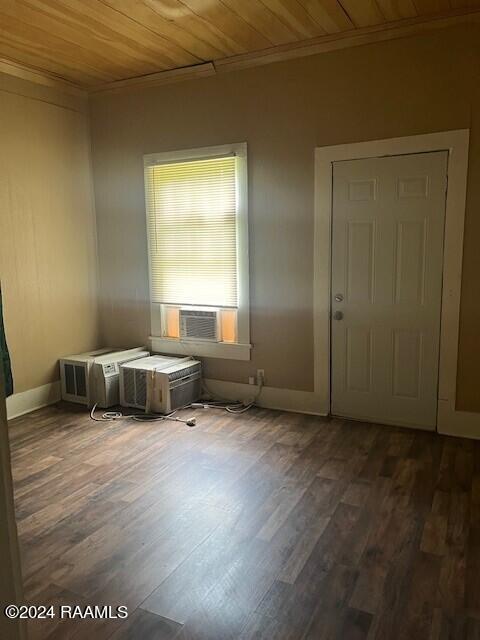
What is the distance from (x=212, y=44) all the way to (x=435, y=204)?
2087mm

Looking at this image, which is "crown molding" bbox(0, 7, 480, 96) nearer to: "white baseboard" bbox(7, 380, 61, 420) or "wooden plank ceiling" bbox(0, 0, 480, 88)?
"wooden plank ceiling" bbox(0, 0, 480, 88)

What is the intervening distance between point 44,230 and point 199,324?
1.65 m

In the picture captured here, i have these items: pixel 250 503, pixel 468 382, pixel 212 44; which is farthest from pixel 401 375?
pixel 212 44

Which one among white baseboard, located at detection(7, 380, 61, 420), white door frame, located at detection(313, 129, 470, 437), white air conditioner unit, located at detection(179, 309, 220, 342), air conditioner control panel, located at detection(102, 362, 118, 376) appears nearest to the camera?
white door frame, located at detection(313, 129, 470, 437)

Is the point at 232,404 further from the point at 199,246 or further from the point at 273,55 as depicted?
the point at 273,55

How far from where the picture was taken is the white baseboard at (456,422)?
3729 millimetres

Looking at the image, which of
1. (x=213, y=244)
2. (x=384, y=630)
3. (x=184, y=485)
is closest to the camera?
(x=384, y=630)

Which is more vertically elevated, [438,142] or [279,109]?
[279,109]

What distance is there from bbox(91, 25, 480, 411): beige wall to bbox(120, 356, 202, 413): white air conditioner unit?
28cm

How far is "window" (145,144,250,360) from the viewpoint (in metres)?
4.46

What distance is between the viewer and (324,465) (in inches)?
133

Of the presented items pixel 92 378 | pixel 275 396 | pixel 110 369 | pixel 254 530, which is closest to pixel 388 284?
pixel 275 396

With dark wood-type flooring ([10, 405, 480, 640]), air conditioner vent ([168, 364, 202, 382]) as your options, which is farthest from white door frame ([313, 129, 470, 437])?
air conditioner vent ([168, 364, 202, 382])

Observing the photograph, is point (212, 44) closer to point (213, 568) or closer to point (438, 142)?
point (438, 142)
